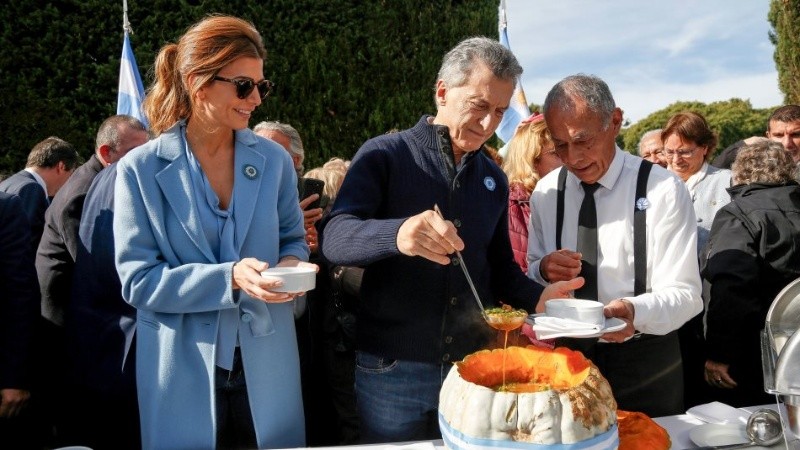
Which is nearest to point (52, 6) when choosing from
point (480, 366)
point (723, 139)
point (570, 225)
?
point (570, 225)

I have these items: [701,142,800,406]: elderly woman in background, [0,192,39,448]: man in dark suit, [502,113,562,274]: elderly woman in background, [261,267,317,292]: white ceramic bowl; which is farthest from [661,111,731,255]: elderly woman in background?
[0,192,39,448]: man in dark suit

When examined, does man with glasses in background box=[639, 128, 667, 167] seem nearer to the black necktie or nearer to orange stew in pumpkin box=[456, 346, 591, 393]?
the black necktie

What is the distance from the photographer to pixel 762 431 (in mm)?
1734

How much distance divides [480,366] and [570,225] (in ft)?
3.71

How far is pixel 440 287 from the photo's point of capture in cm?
219

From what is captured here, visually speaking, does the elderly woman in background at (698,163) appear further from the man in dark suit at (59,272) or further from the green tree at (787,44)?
the green tree at (787,44)

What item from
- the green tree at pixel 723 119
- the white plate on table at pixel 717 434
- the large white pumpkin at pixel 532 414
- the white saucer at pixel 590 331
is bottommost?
the white plate on table at pixel 717 434

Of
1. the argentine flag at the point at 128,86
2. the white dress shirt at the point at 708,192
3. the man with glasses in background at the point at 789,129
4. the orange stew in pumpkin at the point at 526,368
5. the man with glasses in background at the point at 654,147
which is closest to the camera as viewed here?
the orange stew in pumpkin at the point at 526,368

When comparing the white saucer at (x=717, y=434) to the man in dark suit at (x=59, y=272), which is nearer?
the white saucer at (x=717, y=434)

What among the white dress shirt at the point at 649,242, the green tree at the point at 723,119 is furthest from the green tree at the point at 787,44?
the white dress shirt at the point at 649,242

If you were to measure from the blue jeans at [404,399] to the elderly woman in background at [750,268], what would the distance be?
1959mm

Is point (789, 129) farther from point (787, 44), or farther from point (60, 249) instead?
point (787, 44)

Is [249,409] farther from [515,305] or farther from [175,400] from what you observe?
[515,305]

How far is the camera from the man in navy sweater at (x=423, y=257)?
214 centimetres
